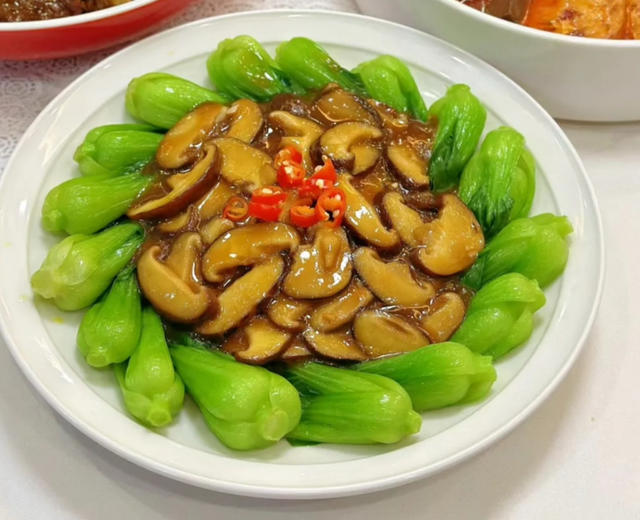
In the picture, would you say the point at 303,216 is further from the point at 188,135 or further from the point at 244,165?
the point at 188,135

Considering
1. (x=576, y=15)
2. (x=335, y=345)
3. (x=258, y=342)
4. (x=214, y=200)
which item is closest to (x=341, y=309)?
(x=335, y=345)

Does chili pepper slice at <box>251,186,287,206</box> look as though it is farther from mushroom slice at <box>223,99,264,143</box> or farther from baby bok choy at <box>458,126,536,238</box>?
baby bok choy at <box>458,126,536,238</box>

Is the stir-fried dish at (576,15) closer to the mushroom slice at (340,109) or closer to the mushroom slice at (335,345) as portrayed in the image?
the mushroom slice at (340,109)

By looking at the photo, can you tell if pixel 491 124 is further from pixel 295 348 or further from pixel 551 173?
pixel 295 348

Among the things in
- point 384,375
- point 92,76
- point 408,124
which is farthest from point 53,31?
point 384,375

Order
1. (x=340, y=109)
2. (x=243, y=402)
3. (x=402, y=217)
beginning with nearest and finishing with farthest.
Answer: (x=243, y=402) → (x=402, y=217) → (x=340, y=109)

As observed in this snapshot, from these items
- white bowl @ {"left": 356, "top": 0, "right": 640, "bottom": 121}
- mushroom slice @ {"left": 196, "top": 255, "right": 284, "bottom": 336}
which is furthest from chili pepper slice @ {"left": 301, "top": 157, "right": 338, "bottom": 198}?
white bowl @ {"left": 356, "top": 0, "right": 640, "bottom": 121}
